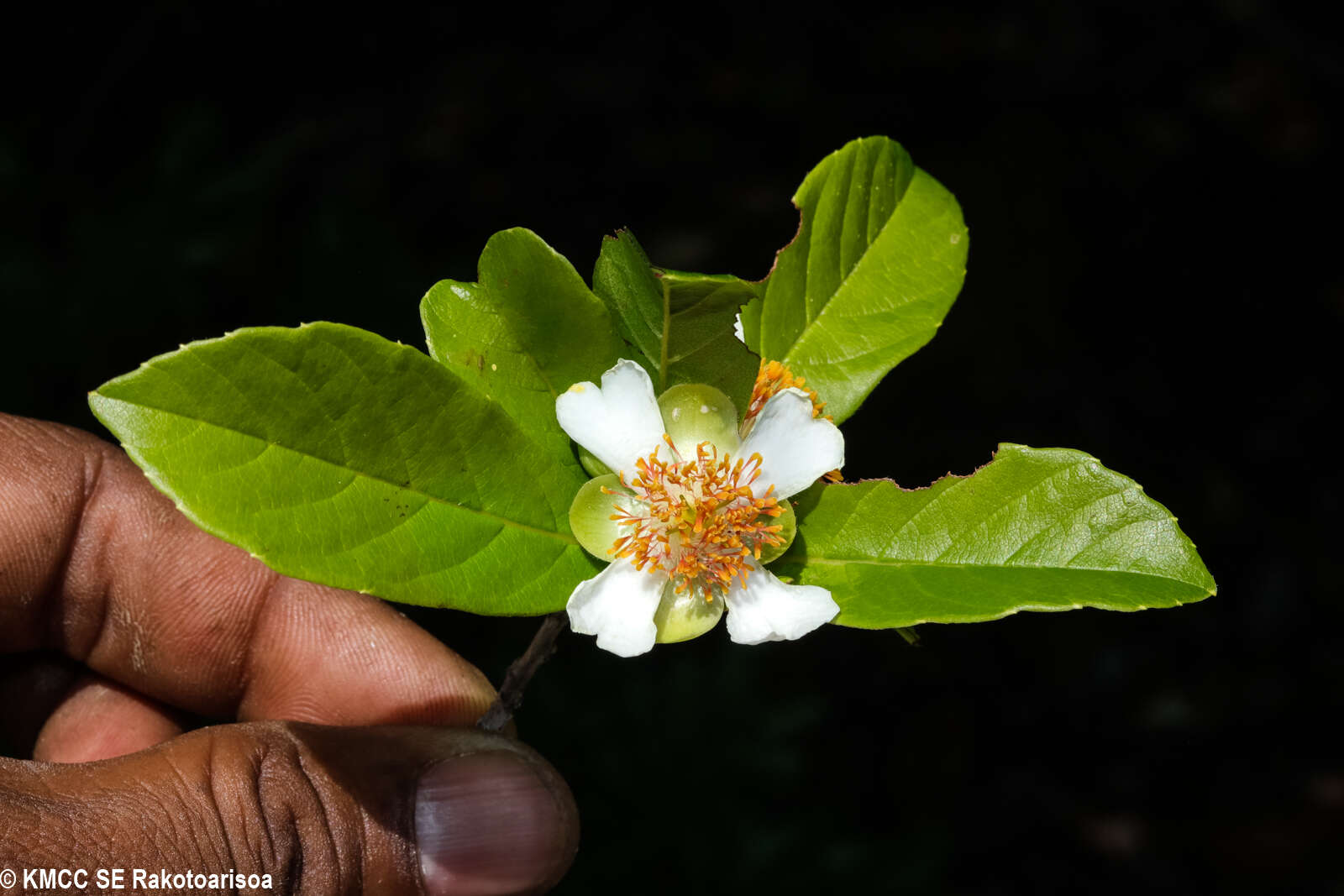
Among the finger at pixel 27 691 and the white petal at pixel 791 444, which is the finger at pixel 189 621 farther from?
the white petal at pixel 791 444

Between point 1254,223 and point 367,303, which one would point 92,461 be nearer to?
point 367,303

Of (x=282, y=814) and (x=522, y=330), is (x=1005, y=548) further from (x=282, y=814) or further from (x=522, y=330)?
(x=282, y=814)

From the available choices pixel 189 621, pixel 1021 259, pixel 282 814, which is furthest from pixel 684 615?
pixel 1021 259

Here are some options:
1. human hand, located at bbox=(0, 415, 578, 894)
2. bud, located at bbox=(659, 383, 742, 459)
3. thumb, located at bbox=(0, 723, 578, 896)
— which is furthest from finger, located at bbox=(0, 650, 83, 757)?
bud, located at bbox=(659, 383, 742, 459)

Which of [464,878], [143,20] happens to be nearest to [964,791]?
[464,878]

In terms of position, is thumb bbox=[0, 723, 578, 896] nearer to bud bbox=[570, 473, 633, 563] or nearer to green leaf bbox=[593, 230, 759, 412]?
bud bbox=[570, 473, 633, 563]

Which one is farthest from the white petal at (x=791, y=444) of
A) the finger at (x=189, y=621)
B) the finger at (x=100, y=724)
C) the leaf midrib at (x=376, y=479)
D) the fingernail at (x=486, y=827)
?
the finger at (x=100, y=724)
